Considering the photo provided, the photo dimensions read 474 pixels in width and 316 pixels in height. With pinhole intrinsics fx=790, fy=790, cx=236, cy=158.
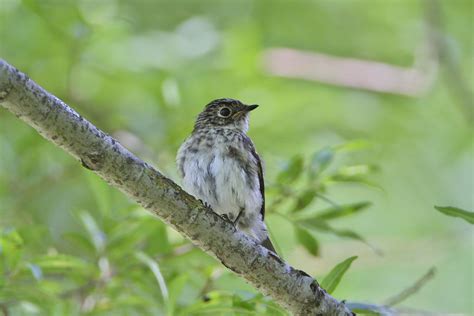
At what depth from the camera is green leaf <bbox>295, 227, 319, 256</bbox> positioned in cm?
466

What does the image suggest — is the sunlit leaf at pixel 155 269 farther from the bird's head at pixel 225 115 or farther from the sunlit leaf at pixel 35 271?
the bird's head at pixel 225 115

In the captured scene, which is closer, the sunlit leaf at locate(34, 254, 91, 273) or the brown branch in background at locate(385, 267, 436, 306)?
the brown branch in background at locate(385, 267, 436, 306)

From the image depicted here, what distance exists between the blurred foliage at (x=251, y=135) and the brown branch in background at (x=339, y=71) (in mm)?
160

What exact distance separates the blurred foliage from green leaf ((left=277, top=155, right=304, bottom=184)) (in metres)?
0.01

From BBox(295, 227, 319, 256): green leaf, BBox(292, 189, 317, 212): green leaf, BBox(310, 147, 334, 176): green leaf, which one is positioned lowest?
BBox(295, 227, 319, 256): green leaf

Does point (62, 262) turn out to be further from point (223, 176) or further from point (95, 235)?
point (223, 176)

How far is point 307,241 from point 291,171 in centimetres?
43

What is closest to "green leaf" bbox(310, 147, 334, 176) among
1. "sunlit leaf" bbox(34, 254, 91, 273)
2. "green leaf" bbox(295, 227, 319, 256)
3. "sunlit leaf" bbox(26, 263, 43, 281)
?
"green leaf" bbox(295, 227, 319, 256)

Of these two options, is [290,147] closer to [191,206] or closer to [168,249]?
[168,249]

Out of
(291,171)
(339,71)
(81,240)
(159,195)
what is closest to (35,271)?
(81,240)

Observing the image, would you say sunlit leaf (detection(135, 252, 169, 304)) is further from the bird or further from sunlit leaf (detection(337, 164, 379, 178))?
sunlit leaf (detection(337, 164, 379, 178))

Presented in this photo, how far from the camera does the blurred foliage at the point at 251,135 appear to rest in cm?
468

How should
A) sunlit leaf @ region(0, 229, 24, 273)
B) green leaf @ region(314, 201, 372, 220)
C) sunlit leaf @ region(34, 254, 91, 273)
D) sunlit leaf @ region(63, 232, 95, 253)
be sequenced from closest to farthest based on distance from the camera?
sunlit leaf @ region(0, 229, 24, 273) → sunlit leaf @ region(34, 254, 91, 273) → sunlit leaf @ region(63, 232, 95, 253) → green leaf @ region(314, 201, 372, 220)

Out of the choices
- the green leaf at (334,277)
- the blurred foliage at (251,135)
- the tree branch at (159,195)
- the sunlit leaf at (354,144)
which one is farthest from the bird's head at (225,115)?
the tree branch at (159,195)
